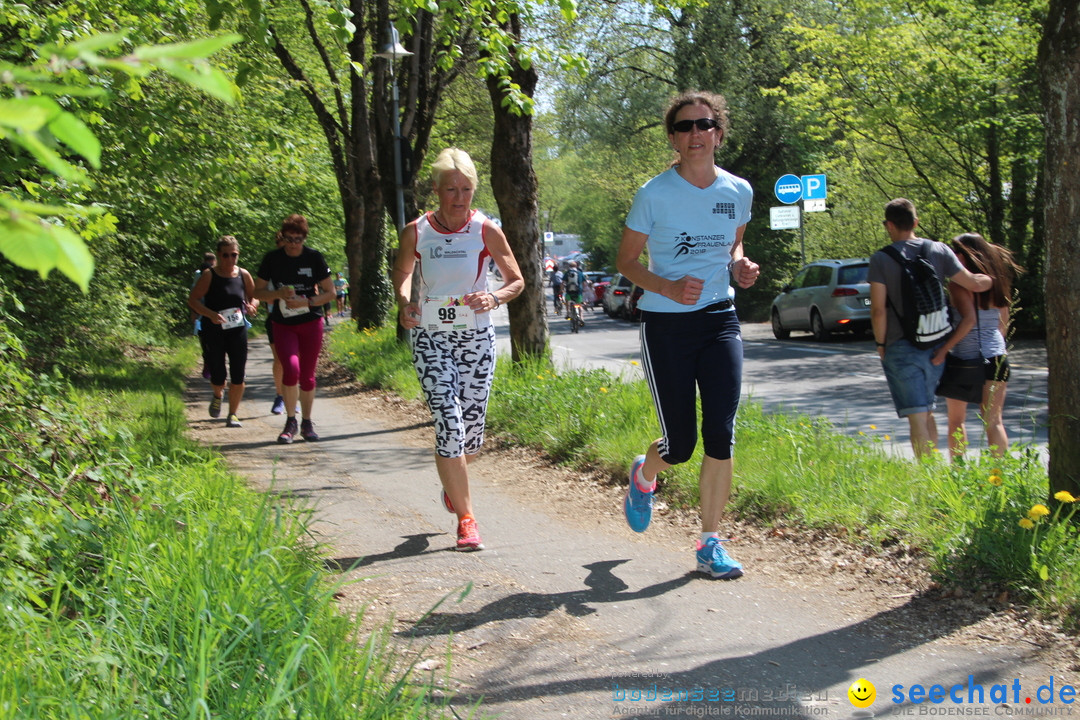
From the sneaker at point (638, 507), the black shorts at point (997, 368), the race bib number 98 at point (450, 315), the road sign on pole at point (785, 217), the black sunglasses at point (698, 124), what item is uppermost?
the road sign on pole at point (785, 217)

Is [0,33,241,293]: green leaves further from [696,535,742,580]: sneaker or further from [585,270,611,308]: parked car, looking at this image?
[585,270,611,308]: parked car

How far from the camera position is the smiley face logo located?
3.37 meters

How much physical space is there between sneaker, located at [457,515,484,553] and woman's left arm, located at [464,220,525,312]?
1.13 metres

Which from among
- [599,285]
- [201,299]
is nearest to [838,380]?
[201,299]

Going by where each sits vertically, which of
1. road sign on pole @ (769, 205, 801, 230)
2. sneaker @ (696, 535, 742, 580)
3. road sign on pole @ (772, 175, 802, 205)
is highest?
road sign on pole @ (772, 175, 802, 205)

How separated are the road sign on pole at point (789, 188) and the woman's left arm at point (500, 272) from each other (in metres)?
17.2

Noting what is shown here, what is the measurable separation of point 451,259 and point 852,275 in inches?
696

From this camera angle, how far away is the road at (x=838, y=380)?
9648mm

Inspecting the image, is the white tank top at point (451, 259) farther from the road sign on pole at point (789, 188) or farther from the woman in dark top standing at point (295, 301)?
the road sign on pole at point (789, 188)

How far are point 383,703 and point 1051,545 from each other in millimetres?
2796

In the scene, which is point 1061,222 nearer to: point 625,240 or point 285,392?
point 625,240

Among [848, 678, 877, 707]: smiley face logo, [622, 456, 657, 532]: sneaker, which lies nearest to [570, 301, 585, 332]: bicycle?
[622, 456, 657, 532]: sneaker

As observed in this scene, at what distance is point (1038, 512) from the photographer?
4160 millimetres

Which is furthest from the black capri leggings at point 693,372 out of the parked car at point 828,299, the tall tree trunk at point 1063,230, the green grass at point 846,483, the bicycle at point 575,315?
the bicycle at point 575,315
